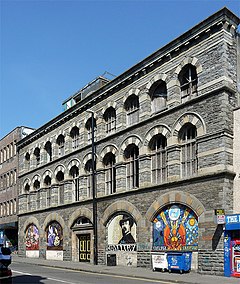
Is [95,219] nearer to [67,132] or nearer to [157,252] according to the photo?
[157,252]

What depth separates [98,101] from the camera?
104 ft

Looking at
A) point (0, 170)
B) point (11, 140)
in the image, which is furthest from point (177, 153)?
point (0, 170)

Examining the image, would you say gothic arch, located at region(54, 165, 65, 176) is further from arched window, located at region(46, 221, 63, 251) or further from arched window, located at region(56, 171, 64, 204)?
arched window, located at region(46, 221, 63, 251)

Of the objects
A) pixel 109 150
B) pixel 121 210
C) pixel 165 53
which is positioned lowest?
pixel 121 210

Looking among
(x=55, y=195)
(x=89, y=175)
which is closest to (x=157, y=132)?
(x=89, y=175)

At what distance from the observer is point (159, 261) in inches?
918

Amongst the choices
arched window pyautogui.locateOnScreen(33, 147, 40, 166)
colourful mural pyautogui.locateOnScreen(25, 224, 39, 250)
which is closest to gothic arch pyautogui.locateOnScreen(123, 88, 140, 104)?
arched window pyautogui.locateOnScreen(33, 147, 40, 166)

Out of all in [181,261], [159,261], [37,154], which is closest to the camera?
[181,261]

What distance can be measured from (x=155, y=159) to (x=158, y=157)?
263 mm

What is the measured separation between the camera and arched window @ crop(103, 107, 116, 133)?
1193 inches

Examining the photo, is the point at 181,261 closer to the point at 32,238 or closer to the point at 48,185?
the point at 48,185

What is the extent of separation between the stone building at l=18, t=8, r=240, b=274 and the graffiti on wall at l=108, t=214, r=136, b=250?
65 millimetres

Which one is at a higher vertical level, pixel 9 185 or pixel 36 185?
pixel 9 185

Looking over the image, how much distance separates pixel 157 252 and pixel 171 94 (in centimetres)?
→ 917
